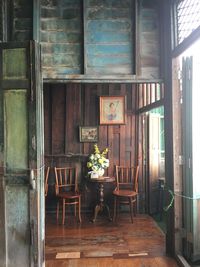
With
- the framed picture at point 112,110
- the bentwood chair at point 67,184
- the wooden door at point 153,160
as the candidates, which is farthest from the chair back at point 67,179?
the wooden door at point 153,160

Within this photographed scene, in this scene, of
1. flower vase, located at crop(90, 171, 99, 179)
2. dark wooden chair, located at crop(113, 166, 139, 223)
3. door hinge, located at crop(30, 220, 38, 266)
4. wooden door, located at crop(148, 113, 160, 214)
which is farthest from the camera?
wooden door, located at crop(148, 113, 160, 214)

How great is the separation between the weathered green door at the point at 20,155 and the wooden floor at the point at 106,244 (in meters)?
0.66

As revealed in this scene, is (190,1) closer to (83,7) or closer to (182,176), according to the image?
(83,7)

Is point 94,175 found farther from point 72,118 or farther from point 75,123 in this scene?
point 72,118

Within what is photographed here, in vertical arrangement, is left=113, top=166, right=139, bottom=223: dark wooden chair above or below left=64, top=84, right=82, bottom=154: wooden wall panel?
below

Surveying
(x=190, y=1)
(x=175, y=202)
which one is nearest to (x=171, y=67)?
(x=190, y=1)

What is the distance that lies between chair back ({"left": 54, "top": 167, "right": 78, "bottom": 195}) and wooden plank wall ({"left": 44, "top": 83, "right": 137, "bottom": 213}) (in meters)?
0.12

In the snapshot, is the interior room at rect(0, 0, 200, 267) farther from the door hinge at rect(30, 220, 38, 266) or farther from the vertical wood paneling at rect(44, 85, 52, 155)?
the vertical wood paneling at rect(44, 85, 52, 155)

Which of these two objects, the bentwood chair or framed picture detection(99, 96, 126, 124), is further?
framed picture detection(99, 96, 126, 124)

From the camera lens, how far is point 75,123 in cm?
516

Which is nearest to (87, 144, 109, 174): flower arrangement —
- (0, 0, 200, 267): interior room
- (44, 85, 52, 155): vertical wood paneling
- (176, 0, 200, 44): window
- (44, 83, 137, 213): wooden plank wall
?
(44, 83, 137, 213): wooden plank wall

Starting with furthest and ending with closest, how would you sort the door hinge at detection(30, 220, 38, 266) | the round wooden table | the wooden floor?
the round wooden table, the wooden floor, the door hinge at detection(30, 220, 38, 266)

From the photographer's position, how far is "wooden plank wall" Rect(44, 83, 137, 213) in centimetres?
512

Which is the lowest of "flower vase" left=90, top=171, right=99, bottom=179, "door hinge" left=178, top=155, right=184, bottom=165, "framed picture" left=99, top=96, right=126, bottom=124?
"flower vase" left=90, top=171, right=99, bottom=179
